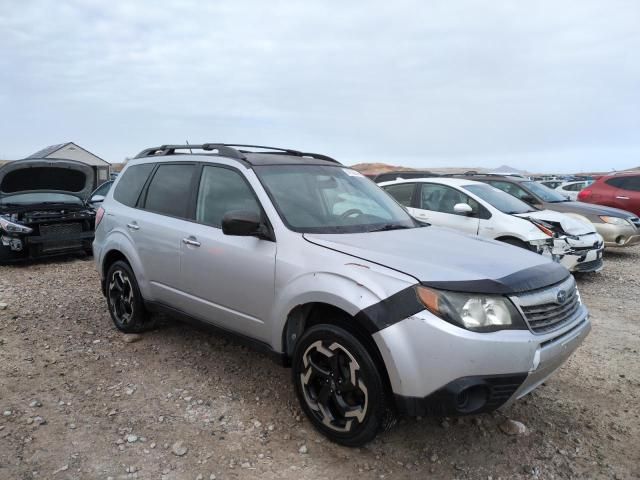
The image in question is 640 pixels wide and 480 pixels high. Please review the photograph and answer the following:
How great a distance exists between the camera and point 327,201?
3.70 metres

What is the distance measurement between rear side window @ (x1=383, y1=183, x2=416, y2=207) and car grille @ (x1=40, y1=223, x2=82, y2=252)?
17.5 feet

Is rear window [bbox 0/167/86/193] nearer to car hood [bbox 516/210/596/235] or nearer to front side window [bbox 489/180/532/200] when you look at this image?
car hood [bbox 516/210/596/235]

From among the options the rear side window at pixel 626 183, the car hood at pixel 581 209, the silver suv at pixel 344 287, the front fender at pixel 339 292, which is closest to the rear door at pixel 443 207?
the car hood at pixel 581 209

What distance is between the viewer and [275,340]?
126 inches

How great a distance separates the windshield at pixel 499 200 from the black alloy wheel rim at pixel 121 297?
5.17 m

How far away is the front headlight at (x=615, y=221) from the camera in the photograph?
9078 millimetres

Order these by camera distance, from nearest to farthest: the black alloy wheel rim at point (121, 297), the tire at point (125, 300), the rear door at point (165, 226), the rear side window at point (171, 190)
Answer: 1. the rear door at point (165, 226)
2. the rear side window at point (171, 190)
3. the tire at point (125, 300)
4. the black alloy wheel rim at point (121, 297)

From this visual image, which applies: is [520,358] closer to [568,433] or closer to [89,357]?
[568,433]

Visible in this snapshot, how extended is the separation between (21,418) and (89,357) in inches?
41.4

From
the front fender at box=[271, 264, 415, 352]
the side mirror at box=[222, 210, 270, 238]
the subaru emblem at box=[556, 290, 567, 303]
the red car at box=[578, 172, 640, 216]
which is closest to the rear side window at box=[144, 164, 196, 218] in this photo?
the side mirror at box=[222, 210, 270, 238]

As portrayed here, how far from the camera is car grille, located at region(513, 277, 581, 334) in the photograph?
2.58 metres

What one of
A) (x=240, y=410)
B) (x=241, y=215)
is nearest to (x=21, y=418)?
(x=240, y=410)

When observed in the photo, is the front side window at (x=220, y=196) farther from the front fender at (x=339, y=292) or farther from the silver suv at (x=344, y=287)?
the front fender at (x=339, y=292)

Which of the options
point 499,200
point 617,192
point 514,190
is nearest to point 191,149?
point 499,200
